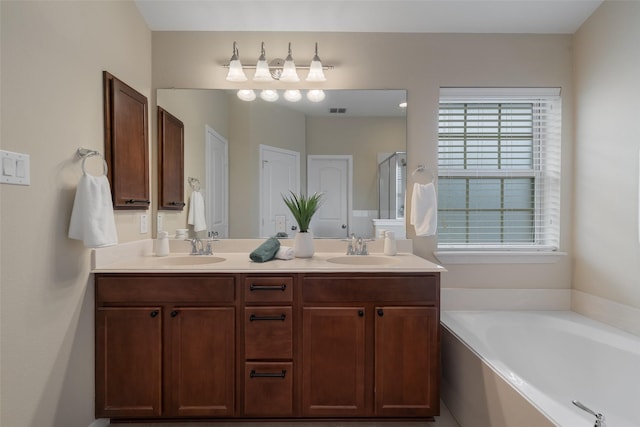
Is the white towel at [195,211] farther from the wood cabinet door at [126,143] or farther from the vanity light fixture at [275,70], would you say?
the vanity light fixture at [275,70]

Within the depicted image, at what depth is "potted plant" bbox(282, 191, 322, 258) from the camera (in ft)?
6.63

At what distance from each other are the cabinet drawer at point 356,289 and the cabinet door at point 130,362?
2.63 ft

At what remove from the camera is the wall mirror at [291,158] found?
222 cm

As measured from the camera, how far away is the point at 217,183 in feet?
7.36

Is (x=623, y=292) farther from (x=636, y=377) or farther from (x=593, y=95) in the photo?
(x=593, y=95)

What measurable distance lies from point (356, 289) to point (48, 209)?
4.69 ft

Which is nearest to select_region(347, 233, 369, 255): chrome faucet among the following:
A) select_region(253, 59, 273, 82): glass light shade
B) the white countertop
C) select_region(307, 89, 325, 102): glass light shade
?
the white countertop

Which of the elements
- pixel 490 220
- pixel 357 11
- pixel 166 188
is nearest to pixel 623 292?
pixel 490 220

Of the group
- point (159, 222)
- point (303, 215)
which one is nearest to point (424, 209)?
point (303, 215)

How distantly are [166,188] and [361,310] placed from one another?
5.01 feet

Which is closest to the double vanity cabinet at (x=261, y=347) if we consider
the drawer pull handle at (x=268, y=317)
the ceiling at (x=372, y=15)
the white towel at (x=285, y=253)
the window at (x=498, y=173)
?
the drawer pull handle at (x=268, y=317)

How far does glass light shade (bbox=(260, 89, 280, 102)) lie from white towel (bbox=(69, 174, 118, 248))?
3.84ft

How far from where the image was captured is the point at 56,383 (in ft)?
4.62

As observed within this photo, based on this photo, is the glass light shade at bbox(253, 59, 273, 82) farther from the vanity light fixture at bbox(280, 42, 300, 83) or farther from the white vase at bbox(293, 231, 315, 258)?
the white vase at bbox(293, 231, 315, 258)
